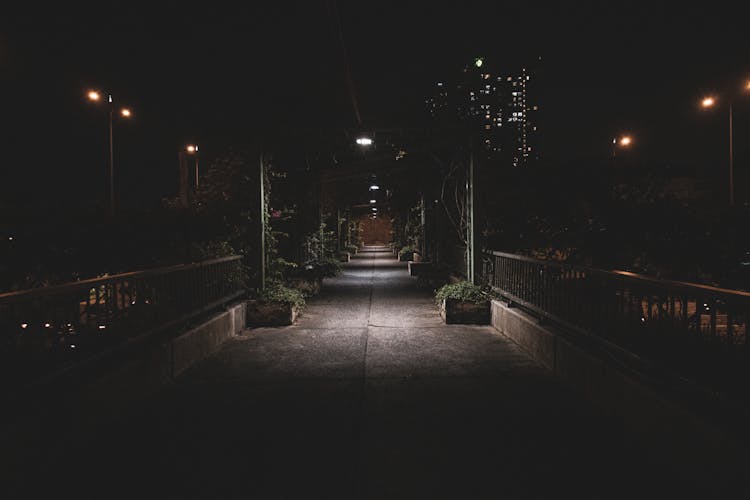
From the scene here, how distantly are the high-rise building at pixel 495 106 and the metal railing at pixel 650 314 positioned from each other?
4.40m

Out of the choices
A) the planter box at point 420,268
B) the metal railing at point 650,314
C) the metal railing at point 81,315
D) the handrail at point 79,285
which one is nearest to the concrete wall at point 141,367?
the metal railing at point 81,315

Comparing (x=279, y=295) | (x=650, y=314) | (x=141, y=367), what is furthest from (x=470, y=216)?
(x=141, y=367)

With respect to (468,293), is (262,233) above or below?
above

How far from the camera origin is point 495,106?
11.6 m

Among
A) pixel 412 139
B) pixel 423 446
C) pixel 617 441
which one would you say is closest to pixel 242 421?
pixel 423 446

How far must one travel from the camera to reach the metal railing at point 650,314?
11.0 ft

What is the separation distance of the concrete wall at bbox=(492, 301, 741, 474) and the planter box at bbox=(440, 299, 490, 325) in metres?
2.44

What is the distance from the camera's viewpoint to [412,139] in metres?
10.8

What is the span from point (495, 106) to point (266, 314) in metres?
6.74

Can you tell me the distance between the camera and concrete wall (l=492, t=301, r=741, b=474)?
3203 millimetres

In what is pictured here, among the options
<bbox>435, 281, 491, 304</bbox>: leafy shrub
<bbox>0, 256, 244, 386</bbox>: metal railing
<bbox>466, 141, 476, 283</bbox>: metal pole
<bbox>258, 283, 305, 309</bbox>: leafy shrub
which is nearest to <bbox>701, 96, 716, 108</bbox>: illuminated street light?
<bbox>466, 141, 476, 283</bbox>: metal pole

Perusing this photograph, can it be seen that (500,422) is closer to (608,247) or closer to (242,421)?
(242,421)

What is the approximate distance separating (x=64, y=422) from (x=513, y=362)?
471 cm

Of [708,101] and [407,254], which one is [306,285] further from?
[708,101]
